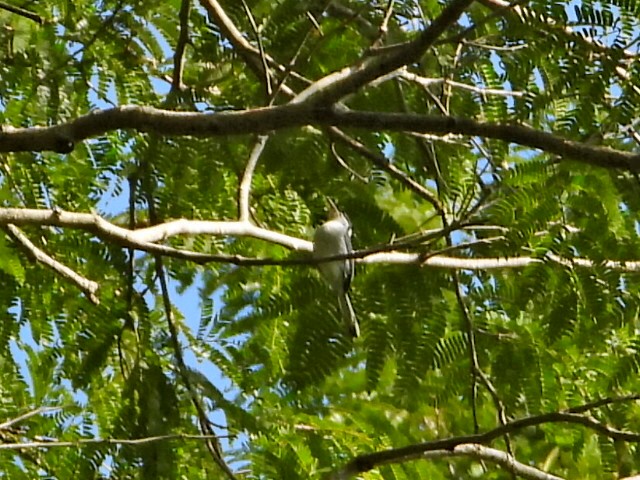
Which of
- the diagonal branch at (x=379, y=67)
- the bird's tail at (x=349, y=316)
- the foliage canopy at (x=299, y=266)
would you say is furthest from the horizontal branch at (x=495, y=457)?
the diagonal branch at (x=379, y=67)

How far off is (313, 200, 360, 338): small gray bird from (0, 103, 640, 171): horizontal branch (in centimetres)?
100

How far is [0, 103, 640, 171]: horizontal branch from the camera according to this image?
2.13m

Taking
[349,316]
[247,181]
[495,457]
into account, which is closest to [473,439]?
[495,457]

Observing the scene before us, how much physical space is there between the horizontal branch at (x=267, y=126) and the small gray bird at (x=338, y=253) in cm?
100

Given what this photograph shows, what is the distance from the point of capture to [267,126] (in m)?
2.17

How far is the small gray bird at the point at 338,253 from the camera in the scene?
3.17m

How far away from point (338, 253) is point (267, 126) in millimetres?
1278

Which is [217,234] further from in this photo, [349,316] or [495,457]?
[495,457]

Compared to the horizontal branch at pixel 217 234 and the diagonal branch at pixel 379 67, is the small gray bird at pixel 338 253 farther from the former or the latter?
the diagonal branch at pixel 379 67

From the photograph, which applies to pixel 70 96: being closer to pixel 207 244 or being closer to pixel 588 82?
pixel 207 244

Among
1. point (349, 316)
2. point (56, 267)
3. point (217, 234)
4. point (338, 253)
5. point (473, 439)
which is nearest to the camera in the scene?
point (473, 439)

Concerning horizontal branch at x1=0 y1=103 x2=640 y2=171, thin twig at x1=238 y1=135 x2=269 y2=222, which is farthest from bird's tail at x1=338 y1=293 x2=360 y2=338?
horizontal branch at x1=0 y1=103 x2=640 y2=171

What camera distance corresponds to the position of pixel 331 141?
343 cm

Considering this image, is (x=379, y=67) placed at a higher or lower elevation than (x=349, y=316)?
higher
